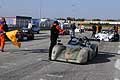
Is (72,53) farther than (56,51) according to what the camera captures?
No

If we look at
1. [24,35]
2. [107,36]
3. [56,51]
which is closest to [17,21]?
[24,35]

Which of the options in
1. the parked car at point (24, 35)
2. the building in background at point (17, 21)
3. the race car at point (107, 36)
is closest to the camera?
the parked car at point (24, 35)

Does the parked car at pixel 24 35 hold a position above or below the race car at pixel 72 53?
below

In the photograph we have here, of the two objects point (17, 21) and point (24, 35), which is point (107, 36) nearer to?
point (24, 35)

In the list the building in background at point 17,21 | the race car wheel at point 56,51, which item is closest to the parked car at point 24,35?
the race car wheel at point 56,51

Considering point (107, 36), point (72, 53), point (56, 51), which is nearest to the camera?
point (72, 53)

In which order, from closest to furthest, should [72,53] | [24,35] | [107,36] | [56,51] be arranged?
[72,53]
[56,51]
[24,35]
[107,36]

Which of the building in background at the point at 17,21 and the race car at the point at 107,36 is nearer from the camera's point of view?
the race car at the point at 107,36

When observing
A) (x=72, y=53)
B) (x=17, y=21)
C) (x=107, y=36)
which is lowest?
(x=107, y=36)

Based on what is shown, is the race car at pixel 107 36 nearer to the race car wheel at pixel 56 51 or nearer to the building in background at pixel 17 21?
the race car wheel at pixel 56 51

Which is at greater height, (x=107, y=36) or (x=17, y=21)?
(x=17, y=21)

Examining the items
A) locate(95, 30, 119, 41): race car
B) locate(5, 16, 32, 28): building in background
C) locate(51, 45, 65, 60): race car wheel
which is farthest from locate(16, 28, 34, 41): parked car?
locate(5, 16, 32, 28): building in background

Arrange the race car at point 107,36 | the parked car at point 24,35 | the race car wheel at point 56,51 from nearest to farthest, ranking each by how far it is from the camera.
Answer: the race car wheel at point 56,51 → the parked car at point 24,35 → the race car at point 107,36

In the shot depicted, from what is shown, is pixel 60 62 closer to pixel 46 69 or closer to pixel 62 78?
pixel 46 69
